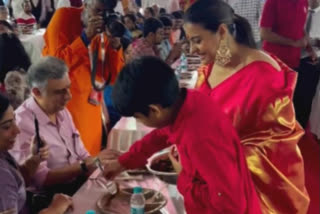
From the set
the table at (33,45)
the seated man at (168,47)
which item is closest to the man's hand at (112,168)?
the seated man at (168,47)

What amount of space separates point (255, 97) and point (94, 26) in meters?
1.03

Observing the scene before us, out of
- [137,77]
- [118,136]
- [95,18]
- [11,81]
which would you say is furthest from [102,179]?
[11,81]

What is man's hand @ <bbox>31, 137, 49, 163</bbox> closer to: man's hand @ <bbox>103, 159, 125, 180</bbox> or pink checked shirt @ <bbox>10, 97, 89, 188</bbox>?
pink checked shirt @ <bbox>10, 97, 89, 188</bbox>

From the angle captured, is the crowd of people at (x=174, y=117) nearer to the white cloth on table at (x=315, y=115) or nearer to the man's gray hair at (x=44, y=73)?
the man's gray hair at (x=44, y=73)

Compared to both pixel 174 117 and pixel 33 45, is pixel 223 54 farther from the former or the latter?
pixel 33 45

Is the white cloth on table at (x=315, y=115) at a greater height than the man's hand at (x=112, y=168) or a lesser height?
lesser

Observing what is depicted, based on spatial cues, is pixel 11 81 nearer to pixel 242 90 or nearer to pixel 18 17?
pixel 242 90

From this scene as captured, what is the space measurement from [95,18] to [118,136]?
0.54 m

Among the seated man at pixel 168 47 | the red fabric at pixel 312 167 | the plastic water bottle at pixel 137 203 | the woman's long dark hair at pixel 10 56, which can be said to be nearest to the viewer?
the plastic water bottle at pixel 137 203

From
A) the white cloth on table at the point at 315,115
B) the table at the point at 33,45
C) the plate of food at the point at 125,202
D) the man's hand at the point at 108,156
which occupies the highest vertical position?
the man's hand at the point at 108,156

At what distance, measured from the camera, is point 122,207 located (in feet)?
4.39

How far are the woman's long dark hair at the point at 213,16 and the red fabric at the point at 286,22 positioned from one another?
66.1 inches

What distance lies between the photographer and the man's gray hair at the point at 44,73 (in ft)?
5.71

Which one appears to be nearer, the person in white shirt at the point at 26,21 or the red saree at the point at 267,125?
the red saree at the point at 267,125
